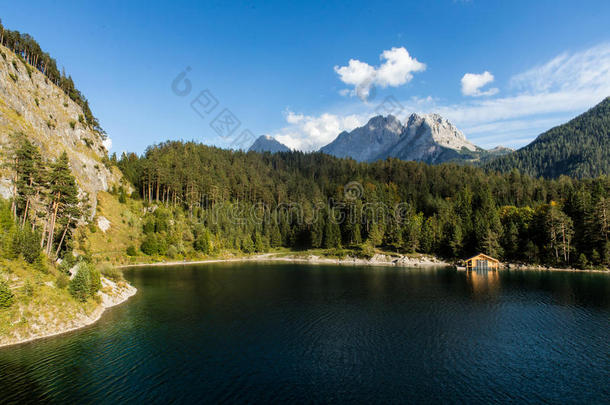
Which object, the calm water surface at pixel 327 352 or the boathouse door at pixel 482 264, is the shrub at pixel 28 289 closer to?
the calm water surface at pixel 327 352

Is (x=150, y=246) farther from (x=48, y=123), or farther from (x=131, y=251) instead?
(x=48, y=123)

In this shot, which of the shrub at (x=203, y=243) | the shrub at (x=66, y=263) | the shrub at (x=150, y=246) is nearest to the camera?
the shrub at (x=66, y=263)

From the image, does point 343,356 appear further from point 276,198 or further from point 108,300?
point 276,198

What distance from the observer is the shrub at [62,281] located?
36.8 m

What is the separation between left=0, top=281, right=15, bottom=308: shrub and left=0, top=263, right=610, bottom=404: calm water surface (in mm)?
4562

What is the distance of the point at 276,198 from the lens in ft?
555

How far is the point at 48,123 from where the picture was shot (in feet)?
305

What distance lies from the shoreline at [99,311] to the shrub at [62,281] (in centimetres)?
440

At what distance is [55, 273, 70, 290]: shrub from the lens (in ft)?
121

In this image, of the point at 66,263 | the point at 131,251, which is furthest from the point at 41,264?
the point at 131,251

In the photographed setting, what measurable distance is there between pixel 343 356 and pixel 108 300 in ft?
120

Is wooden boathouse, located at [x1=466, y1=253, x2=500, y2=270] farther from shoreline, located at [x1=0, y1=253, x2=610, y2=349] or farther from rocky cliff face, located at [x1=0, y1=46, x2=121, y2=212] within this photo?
rocky cliff face, located at [x1=0, y1=46, x2=121, y2=212]

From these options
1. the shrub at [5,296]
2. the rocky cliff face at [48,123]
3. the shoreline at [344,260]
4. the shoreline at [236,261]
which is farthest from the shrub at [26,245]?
the shoreline at [344,260]

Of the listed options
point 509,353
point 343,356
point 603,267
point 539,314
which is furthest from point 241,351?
point 603,267
